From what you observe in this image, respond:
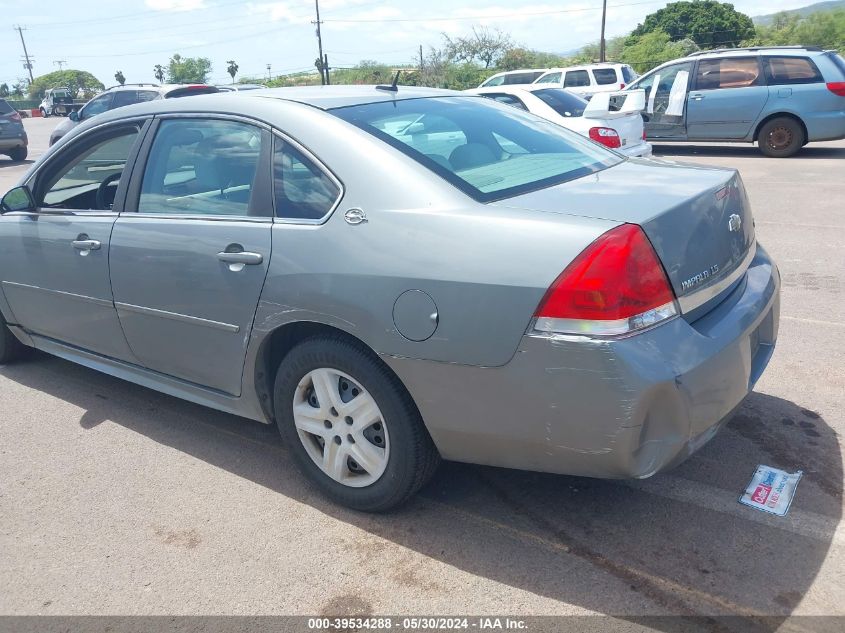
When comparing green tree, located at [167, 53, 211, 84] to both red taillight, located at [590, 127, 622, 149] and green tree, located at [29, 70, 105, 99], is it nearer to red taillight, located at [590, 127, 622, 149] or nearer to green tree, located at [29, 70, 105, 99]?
green tree, located at [29, 70, 105, 99]

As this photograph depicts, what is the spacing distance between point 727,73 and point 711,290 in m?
12.0

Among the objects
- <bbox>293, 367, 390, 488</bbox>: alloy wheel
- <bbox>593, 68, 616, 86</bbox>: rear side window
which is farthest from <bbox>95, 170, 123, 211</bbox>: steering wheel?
<bbox>593, 68, 616, 86</bbox>: rear side window

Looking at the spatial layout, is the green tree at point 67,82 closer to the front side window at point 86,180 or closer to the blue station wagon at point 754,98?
the blue station wagon at point 754,98

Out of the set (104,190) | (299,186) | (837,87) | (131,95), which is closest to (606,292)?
(299,186)

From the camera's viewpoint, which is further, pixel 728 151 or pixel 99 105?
pixel 99 105

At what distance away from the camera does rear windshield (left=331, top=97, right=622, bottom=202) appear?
2.94m

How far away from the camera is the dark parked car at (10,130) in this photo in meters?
17.8

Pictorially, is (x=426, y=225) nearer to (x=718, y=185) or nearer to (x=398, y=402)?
(x=398, y=402)

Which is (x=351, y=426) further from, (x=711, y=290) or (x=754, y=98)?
(x=754, y=98)

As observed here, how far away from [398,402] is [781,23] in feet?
202

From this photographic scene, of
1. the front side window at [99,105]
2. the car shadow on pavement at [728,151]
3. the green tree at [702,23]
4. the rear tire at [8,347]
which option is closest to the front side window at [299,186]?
the rear tire at [8,347]

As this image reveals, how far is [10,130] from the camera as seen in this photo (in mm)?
17984

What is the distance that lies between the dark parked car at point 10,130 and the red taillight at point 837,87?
55.4 feet

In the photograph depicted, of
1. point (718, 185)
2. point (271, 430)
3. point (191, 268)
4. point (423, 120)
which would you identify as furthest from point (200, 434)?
point (718, 185)
